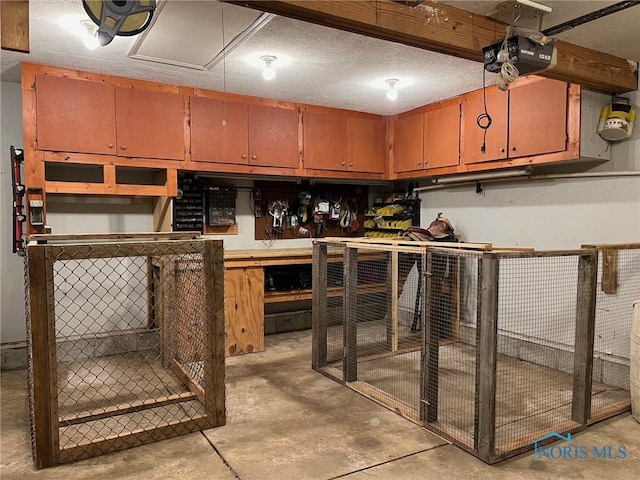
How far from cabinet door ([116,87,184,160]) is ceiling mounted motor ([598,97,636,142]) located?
3.56 metres

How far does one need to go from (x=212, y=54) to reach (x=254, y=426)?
2.65m

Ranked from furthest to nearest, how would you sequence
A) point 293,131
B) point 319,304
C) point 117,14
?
point 293,131
point 319,304
point 117,14

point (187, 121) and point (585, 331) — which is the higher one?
point (187, 121)

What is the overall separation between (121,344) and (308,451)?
8.42 ft

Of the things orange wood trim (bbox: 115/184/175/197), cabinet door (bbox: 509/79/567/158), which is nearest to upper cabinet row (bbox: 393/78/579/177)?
cabinet door (bbox: 509/79/567/158)

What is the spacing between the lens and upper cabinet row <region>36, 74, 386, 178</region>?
12.1 ft

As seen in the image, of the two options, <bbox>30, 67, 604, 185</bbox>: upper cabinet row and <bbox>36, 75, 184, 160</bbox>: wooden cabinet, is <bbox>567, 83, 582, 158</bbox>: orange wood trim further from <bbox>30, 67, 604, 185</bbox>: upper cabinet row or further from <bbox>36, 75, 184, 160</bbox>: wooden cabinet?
<bbox>36, 75, 184, 160</bbox>: wooden cabinet

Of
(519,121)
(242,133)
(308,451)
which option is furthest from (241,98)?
(308,451)

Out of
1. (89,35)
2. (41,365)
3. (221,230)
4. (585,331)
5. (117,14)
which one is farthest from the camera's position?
(221,230)

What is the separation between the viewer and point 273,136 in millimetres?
4641

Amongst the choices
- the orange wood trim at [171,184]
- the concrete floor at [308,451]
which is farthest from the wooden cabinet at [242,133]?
the concrete floor at [308,451]

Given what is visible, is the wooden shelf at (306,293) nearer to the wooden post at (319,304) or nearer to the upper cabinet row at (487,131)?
the wooden post at (319,304)

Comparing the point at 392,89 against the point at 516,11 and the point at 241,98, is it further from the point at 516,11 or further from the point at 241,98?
the point at 516,11

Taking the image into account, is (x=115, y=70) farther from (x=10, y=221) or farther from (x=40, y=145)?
(x=10, y=221)
